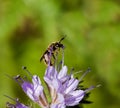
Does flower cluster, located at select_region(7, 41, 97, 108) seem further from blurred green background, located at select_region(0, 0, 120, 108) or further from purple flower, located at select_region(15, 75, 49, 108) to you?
blurred green background, located at select_region(0, 0, 120, 108)

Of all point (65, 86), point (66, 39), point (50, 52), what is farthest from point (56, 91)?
point (66, 39)

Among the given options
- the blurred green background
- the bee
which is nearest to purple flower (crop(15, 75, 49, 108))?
the bee

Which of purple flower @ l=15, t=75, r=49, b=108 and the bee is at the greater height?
the bee

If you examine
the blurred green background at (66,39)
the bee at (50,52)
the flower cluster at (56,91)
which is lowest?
the flower cluster at (56,91)

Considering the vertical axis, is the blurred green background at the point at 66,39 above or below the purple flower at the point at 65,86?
above

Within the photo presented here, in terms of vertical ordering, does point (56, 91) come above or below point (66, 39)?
below

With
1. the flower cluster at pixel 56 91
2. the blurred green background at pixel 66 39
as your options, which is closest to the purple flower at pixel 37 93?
the flower cluster at pixel 56 91

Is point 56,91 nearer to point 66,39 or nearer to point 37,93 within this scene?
point 37,93

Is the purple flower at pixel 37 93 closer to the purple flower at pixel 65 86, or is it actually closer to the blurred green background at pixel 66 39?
the purple flower at pixel 65 86
